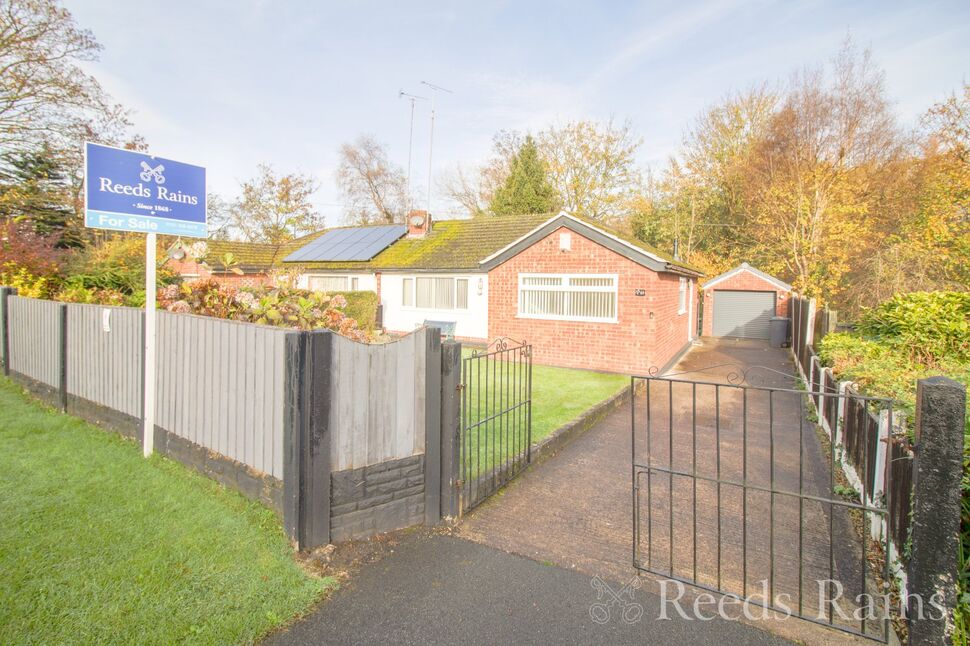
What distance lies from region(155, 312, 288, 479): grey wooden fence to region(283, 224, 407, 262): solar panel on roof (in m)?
13.9

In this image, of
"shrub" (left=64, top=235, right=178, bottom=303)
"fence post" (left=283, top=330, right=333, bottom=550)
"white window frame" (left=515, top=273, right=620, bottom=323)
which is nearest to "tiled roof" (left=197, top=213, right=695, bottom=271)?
"white window frame" (left=515, top=273, right=620, bottom=323)

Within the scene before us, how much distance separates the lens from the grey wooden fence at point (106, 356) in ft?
18.9

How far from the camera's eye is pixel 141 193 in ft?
17.4

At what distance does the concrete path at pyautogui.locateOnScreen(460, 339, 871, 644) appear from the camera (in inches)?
139

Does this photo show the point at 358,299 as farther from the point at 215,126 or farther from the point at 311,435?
the point at 311,435

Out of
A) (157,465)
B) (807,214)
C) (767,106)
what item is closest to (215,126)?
(157,465)

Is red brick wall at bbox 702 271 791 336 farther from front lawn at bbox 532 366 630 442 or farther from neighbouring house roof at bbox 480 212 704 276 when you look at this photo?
front lawn at bbox 532 366 630 442

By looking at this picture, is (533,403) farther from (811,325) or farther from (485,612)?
(811,325)

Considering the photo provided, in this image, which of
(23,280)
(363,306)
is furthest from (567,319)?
(23,280)

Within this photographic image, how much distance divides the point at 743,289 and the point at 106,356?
2242 centimetres

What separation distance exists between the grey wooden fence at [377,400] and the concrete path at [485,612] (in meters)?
0.81

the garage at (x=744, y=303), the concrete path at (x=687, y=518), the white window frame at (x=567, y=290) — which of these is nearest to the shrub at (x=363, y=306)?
the white window frame at (x=567, y=290)

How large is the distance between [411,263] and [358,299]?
2.23m

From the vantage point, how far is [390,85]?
68.1 feet
